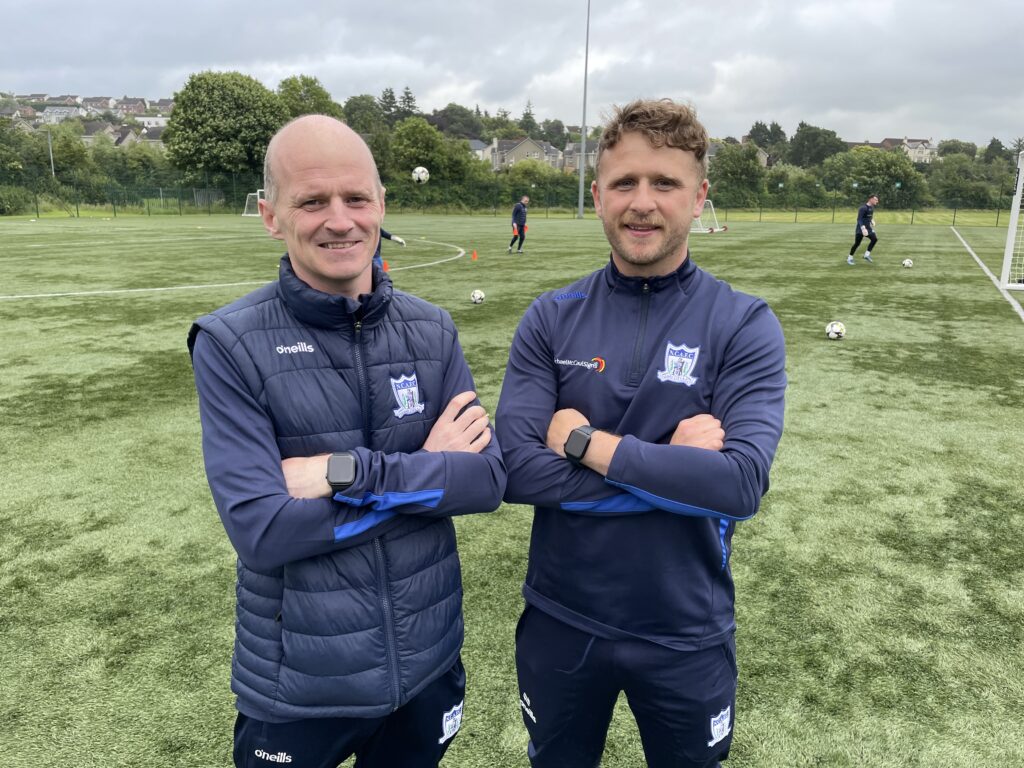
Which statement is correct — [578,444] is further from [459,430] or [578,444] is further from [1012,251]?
[1012,251]

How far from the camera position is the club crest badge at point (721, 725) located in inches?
78.5

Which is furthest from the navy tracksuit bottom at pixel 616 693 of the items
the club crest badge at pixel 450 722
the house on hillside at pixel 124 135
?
the house on hillside at pixel 124 135

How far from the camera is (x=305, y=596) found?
179cm

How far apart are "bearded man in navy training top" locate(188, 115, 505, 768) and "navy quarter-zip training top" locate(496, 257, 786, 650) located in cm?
28

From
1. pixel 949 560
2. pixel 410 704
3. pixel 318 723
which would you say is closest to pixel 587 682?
pixel 410 704

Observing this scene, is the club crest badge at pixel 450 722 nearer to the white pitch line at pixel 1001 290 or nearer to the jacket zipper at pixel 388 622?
the jacket zipper at pixel 388 622

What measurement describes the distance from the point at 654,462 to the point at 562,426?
1.16 feet

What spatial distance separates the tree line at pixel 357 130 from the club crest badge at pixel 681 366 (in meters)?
53.0

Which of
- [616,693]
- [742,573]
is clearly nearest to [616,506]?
[616,693]

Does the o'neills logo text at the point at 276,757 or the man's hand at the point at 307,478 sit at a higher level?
the man's hand at the point at 307,478

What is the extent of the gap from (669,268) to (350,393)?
40.9 inches

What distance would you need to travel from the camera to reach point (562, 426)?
2.11 m

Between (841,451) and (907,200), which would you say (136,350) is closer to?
(841,451)

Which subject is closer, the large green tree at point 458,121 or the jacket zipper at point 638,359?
the jacket zipper at point 638,359
